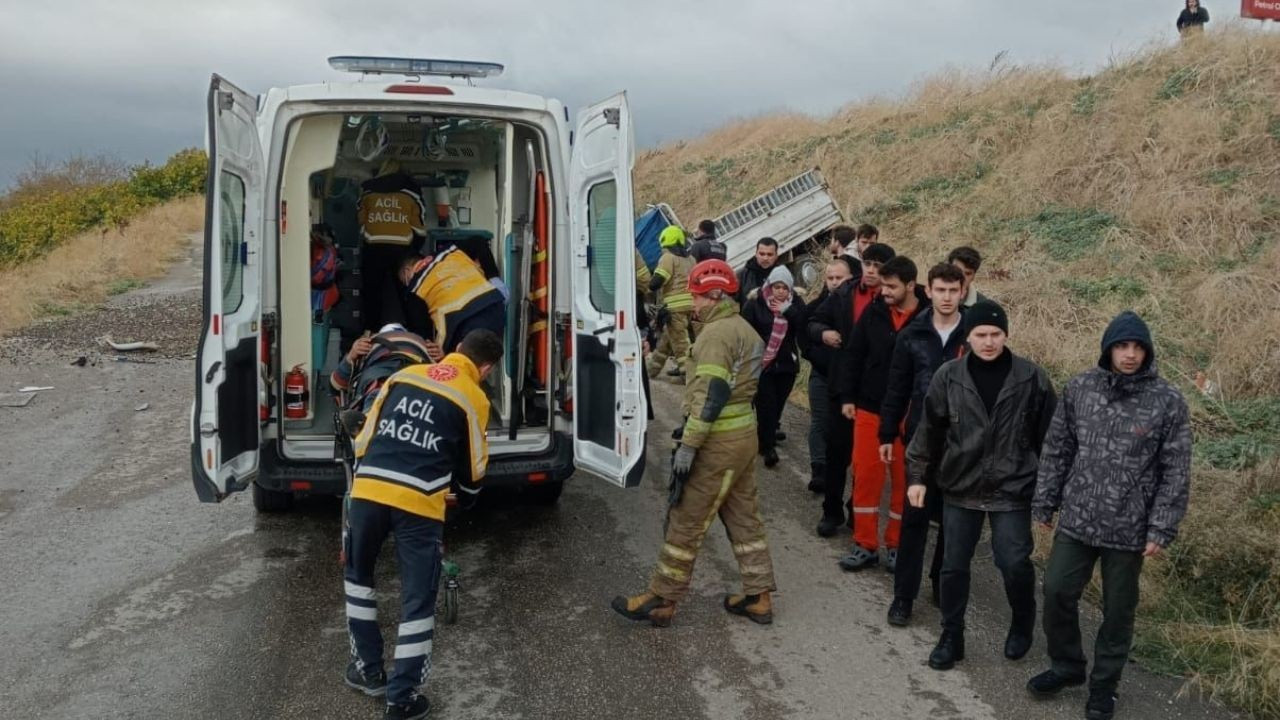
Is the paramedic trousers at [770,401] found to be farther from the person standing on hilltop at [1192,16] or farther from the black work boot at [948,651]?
the person standing on hilltop at [1192,16]

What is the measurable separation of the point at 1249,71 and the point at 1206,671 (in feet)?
33.7

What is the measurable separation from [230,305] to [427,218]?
3.15 m

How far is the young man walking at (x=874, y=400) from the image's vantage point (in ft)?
17.5

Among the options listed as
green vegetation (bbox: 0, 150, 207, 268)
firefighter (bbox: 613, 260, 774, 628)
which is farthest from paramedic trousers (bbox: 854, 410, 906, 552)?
green vegetation (bbox: 0, 150, 207, 268)

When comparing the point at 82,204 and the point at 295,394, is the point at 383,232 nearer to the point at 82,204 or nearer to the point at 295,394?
the point at 295,394

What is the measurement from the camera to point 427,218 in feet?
25.7

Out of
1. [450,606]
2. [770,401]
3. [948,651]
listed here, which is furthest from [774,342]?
[450,606]

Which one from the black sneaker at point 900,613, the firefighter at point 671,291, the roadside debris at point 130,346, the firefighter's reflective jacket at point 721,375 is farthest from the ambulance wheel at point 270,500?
the roadside debris at point 130,346

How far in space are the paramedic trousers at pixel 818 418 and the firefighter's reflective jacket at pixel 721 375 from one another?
1739 millimetres

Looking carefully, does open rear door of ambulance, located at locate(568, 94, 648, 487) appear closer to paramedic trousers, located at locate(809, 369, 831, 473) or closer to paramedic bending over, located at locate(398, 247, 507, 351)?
paramedic bending over, located at locate(398, 247, 507, 351)

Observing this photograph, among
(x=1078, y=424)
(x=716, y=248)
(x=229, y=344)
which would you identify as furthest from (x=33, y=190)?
(x=1078, y=424)

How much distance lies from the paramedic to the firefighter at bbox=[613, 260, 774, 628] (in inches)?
109

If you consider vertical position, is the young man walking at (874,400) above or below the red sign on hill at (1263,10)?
below

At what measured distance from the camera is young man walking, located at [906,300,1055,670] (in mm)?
4195
